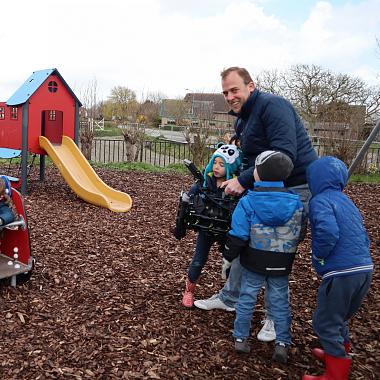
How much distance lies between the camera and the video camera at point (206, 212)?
2754 millimetres

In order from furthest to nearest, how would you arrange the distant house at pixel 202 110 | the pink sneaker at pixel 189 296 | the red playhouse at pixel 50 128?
the distant house at pixel 202 110 → the red playhouse at pixel 50 128 → the pink sneaker at pixel 189 296

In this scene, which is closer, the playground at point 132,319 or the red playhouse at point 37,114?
the playground at point 132,319

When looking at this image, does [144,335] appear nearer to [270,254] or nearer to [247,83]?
[270,254]

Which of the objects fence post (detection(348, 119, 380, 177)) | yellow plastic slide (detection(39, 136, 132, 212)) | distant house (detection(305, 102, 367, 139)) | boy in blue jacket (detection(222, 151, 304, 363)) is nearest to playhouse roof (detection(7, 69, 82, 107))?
yellow plastic slide (detection(39, 136, 132, 212))

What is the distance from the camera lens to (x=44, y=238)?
4.93 metres

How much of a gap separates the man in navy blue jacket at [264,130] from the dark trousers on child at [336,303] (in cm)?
41

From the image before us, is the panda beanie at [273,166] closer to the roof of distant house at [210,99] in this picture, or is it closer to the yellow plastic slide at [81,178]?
the yellow plastic slide at [81,178]

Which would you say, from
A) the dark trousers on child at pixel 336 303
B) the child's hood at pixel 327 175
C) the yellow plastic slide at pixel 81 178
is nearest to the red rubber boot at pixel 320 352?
the dark trousers on child at pixel 336 303

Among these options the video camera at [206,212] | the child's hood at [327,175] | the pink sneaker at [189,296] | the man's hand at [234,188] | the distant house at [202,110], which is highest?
the distant house at [202,110]

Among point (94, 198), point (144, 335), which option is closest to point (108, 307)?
point (144, 335)

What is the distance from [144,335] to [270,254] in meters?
1.02

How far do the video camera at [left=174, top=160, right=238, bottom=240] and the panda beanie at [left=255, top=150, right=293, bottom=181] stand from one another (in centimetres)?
40

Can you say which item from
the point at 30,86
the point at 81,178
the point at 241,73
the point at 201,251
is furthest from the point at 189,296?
the point at 30,86

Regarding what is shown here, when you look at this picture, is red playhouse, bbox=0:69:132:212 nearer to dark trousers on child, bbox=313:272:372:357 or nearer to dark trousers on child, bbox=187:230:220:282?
dark trousers on child, bbox=187:230:220:282
